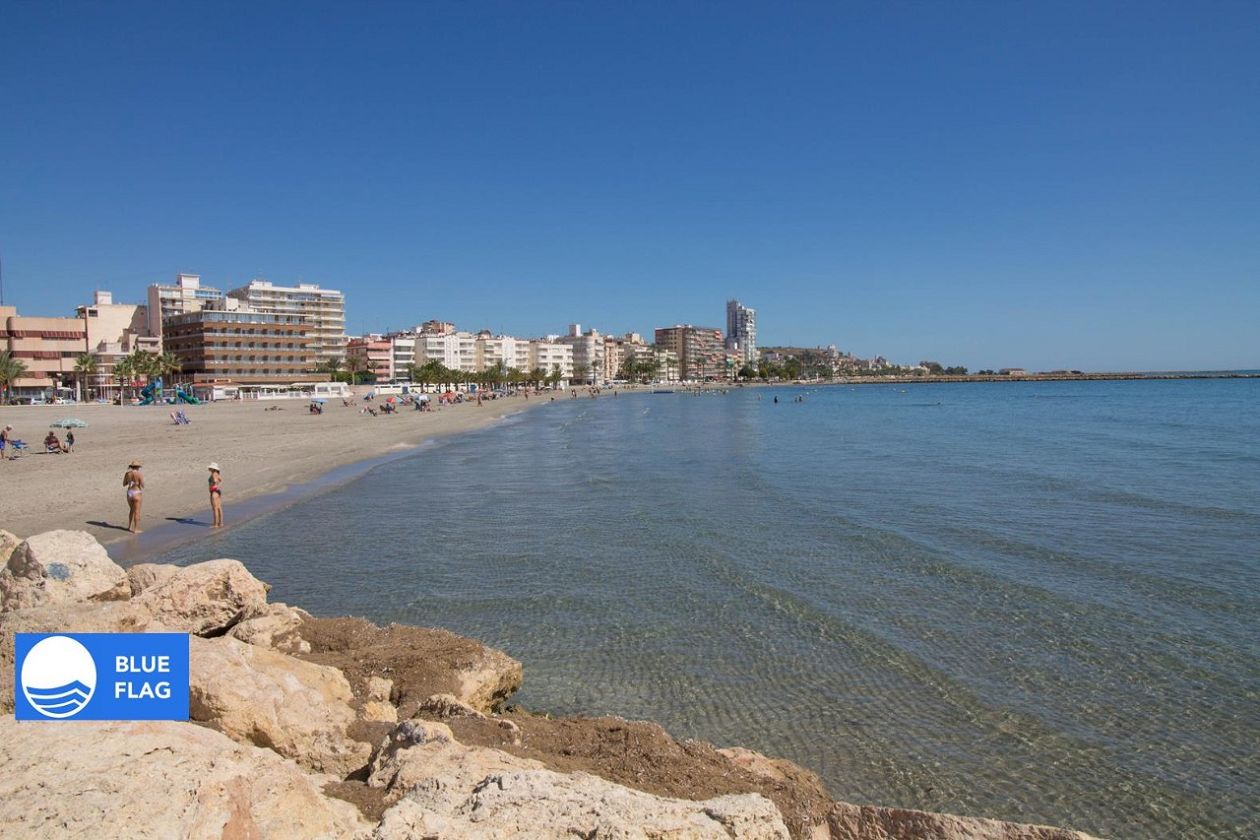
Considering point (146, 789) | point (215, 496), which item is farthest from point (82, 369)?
point (146, 789)

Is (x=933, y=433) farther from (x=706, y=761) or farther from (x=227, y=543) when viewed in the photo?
(x=706, y=761)

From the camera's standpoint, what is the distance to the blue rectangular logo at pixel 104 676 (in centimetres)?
343

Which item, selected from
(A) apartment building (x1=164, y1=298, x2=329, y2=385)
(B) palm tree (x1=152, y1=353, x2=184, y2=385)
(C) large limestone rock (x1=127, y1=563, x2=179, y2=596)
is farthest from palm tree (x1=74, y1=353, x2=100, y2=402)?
(C) large limestone rock (x1=127, y1=563, x2=179, y2=596)

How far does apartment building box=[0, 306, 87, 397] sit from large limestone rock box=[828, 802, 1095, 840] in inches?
3769

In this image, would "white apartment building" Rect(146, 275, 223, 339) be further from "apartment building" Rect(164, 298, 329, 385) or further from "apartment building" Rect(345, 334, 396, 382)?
"apartment building" Rect(345, 334, 396, 382)

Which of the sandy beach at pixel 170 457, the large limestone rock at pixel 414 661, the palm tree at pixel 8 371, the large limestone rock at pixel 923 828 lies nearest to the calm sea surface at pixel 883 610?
the large limestone rock at pixel 414 661

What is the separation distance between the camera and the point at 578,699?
8203 mm

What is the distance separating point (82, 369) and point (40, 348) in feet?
18.3

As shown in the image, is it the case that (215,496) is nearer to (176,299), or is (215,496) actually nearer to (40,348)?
(40,348)

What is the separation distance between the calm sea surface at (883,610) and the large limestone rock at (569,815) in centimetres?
333

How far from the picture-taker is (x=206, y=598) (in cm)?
779

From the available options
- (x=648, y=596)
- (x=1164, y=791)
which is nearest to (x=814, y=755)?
(x=1164, y=791)

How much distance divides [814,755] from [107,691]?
18.9 ft

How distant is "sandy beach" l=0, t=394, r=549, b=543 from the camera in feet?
61.8
